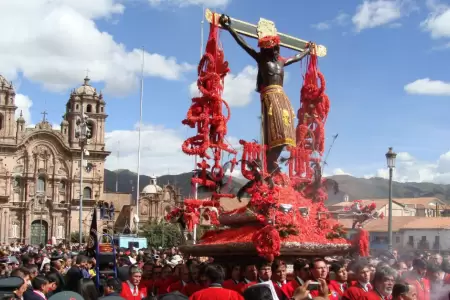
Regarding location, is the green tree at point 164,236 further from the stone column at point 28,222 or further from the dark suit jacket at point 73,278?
the dark suit jacket at point 73,278

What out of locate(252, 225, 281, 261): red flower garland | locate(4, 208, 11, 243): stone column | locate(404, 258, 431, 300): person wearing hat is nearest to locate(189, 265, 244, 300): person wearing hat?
locate(404, 258, 431, 300): person wearing hat

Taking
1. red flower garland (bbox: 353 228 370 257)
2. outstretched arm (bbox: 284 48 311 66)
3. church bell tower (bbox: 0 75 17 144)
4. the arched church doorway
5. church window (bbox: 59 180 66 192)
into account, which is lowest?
the arched church doorway

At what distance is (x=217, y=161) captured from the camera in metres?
14.1

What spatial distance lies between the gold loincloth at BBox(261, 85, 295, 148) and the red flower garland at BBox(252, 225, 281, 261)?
9.52 ft

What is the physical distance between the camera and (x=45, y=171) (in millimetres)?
71125

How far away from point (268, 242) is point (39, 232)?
205 feet

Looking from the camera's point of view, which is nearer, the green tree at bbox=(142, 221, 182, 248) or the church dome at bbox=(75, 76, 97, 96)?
the green tree at bbox=(142, 221, 182, 248)

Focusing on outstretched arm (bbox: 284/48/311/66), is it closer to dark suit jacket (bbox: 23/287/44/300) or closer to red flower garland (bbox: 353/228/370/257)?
red flower garland (bbox: 353/228/370/257)

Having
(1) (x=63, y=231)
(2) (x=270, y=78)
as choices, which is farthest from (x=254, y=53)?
(1) (x=63, y=231)

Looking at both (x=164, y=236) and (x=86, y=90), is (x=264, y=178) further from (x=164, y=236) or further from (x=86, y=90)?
(x=86, y=90)

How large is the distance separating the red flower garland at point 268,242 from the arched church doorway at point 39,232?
61.8 m

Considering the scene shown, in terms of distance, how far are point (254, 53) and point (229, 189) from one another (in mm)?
3081

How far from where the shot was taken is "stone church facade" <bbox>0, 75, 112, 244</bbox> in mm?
67812

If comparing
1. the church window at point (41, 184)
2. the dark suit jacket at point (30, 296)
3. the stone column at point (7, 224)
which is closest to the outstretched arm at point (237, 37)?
the dark suit jacket at point (30, 296)
